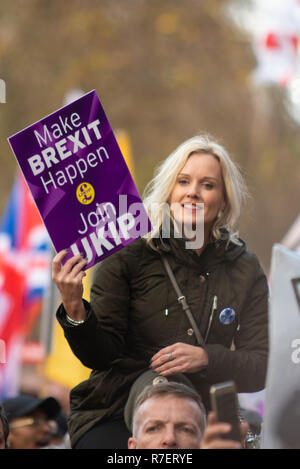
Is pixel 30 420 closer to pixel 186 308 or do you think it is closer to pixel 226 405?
pixel 186 308

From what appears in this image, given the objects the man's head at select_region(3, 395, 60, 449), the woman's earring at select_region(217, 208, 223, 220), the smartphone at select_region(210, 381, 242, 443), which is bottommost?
the man's head at select_region(3, 395, 60, 449)

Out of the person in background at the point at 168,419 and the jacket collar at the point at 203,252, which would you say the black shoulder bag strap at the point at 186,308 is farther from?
the person in background at the point at 168,419

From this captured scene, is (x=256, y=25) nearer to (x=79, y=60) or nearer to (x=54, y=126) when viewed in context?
(x=79, y=60)

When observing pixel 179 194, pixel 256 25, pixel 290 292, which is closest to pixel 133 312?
pixel 179 194

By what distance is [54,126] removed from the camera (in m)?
2.76

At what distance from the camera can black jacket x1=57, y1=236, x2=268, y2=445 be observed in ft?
9.50

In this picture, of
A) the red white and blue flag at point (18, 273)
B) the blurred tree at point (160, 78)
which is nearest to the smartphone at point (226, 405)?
the red white and blue flag at point (18, 273)

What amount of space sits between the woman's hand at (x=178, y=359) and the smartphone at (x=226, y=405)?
537 mm

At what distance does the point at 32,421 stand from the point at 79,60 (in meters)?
13.7

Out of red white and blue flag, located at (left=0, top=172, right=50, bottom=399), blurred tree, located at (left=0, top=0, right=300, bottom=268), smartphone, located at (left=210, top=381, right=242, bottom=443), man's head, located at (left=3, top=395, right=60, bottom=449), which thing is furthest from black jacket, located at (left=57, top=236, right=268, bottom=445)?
blurred tree, located at (left=0, top=0, right=300, bottom=268)

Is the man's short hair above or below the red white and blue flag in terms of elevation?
below

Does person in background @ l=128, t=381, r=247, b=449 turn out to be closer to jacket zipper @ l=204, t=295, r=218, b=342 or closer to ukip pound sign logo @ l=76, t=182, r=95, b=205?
jacket zipper @ l=204, t=295, r=218, b=342

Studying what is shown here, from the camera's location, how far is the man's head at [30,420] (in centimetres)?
448

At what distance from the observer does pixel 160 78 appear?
17734mm
